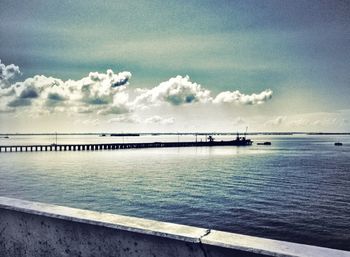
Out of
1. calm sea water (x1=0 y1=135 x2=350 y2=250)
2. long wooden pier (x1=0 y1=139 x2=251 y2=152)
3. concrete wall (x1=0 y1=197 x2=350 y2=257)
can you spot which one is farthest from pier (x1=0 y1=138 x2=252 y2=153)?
concrete wall (x1=0 y1=197 x2=350 y2=257)

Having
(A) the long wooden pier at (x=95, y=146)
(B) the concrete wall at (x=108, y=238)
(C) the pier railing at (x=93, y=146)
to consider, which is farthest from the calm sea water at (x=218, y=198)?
(A) the long wooden pier at (x=95, y=146)

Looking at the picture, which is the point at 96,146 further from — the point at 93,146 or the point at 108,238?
the point at 108,238

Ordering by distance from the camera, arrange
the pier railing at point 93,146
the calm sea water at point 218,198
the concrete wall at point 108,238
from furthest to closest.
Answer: the pier railing at point 93,146 < the calm sea water at point 218,198 < the concrete wall at point 108,238

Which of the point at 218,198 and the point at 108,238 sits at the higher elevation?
the point at 108,238

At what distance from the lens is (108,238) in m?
2.73

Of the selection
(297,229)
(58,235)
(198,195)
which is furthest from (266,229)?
(58,235)

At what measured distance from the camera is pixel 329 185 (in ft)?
103

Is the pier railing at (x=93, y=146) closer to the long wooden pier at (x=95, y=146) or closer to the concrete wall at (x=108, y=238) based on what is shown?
the long wooden pier at (x=95, y=146)

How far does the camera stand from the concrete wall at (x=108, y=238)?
87.4 inches

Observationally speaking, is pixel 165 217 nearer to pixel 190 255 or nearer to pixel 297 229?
pixel 297 229

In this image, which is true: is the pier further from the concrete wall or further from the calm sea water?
the concrete wall

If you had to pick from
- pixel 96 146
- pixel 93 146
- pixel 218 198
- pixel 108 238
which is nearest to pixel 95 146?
pixel 96 146

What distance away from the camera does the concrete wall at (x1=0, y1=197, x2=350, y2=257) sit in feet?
7.28

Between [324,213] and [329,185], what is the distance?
12.4 m
